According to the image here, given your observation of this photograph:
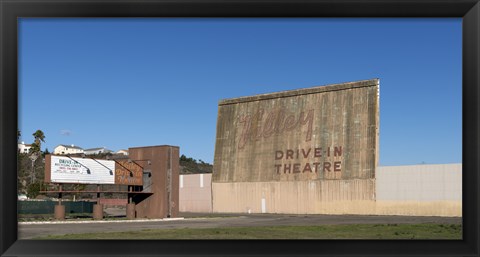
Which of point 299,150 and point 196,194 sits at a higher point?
point 299,150

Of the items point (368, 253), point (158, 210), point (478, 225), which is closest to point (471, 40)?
point (478, 225)

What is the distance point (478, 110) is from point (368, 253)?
8.03 feet

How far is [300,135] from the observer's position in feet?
202

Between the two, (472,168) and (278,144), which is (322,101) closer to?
(278,144)

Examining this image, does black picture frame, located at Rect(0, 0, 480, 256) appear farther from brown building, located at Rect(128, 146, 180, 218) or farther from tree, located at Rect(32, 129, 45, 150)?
tree, located at Rect(32, 129, 45, 150)

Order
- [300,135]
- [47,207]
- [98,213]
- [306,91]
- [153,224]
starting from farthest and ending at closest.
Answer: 1. [306,91]
2. [300,135]
3. [47,207]
4. [98,213]
5. [153,224]

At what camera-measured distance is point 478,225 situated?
7.91 metres

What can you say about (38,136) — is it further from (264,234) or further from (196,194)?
(264,234)

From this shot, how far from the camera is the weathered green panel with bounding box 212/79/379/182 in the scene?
56.9 meters

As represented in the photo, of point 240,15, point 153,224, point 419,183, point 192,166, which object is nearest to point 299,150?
point 419,183

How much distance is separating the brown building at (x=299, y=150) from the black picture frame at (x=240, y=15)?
4829 centimetres

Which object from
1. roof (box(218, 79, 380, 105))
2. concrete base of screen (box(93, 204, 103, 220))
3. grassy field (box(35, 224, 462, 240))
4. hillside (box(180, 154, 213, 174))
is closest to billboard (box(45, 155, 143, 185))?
concrete base of screen (box(93, 204, 103, 220))

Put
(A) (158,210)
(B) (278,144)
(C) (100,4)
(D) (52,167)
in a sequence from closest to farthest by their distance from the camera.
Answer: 1. (C) (100,4)
2. (D) (52,167)
3. (A) (158,210)
4. (B) (278,144)

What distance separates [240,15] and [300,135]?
54.2 metres
